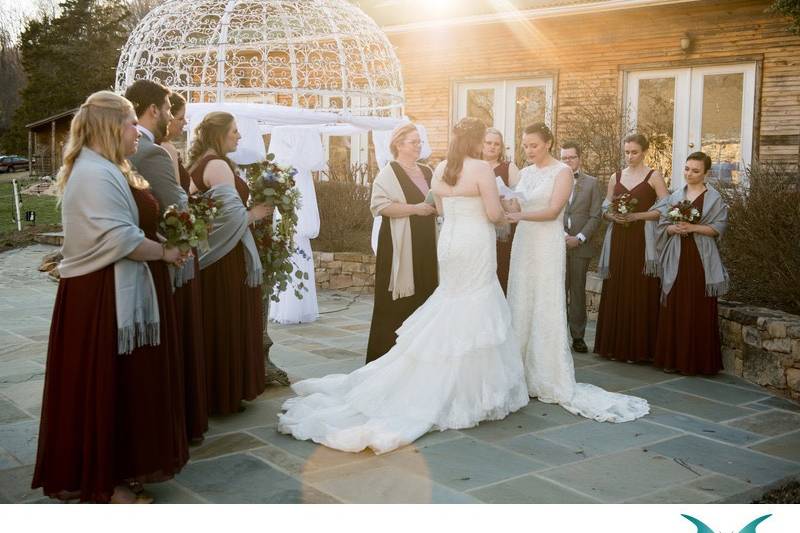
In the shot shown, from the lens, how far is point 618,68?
1355 cm

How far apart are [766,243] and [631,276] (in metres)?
1.29

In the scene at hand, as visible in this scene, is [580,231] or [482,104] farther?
[482,104]

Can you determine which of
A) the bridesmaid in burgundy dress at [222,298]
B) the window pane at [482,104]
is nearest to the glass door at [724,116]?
the window pane at [482,104]

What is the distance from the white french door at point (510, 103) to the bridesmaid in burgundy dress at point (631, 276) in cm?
735

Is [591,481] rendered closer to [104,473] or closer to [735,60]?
[104,473]

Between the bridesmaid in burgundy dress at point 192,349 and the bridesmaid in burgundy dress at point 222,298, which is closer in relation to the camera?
the bridesmaid in burgundy dress at point 192,349

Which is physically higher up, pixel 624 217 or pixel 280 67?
pixel 280 67

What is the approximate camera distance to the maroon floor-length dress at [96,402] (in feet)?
11.4

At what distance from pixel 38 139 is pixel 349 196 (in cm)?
3794

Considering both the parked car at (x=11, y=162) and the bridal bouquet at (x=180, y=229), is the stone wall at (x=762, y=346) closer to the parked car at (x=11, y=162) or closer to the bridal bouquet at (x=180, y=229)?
the bridal bouquet at (x=180, y=229)

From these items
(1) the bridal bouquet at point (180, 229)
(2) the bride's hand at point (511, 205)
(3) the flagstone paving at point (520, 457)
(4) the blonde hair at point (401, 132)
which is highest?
(4) the blonde hair at point (401, 132)

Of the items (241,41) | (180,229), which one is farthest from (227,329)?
(241,41)

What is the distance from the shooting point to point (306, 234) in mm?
8555

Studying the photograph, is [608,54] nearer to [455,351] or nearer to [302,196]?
[302,196]
